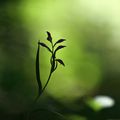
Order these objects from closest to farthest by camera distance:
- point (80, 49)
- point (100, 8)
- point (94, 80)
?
point (94, 80), point (80, 49), point (100, 8)

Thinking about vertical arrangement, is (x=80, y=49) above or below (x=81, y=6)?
below

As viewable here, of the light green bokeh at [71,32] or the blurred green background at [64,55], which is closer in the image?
the blurred green background at [64,55]

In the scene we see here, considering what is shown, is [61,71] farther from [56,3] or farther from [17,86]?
[56,3]

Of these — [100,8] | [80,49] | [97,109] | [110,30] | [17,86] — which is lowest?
[97,109]

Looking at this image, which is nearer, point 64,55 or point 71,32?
point 64,55

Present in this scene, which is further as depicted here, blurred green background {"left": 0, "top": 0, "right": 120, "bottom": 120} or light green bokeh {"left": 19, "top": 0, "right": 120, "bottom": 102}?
light green bokeh {"left": 19, "top": 0, "right": 120, "bottom": 102}

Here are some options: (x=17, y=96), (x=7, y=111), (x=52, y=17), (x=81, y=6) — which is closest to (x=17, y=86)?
(x=17, y=96)

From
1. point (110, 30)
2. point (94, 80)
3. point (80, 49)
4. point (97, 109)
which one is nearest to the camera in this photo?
point (97, 109)

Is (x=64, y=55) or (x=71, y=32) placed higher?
(x=71, y=32)
